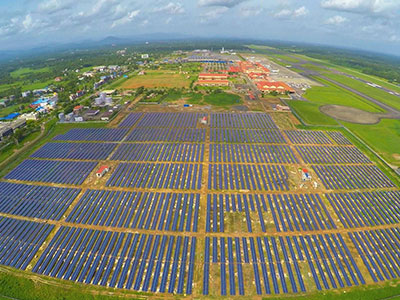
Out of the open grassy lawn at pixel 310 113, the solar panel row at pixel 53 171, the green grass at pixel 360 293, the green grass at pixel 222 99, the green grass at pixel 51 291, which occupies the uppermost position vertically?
the green grass at pixel 222 99

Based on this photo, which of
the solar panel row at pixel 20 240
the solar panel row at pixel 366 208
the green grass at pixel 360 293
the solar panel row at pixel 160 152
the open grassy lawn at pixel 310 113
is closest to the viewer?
the green grass at pixel 360 293

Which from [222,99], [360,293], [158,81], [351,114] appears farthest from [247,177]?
[158,81]

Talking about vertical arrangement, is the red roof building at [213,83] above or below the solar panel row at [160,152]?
above

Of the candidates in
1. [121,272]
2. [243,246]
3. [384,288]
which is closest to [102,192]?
[121,272]

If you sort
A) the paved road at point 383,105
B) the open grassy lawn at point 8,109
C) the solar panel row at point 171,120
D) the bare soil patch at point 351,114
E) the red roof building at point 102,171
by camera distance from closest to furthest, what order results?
1. the red roof building at point 102,171
2. the solar panel row at point 171,120
3. the bare soil patch at point 351,114
4. the paved road at point 383,105
5. the open grassy lawn at point 8,109

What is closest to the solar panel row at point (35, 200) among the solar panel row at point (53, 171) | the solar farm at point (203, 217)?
the solar farm at point (203, 217)

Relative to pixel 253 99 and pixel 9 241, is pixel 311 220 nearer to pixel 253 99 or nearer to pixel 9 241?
pixel 9 241

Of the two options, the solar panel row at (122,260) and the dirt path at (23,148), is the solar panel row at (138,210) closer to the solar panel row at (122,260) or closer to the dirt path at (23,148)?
the solar panel row at (122,260)

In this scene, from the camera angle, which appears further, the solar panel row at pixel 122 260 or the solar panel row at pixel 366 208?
the solar panel row at pixel 366 208
